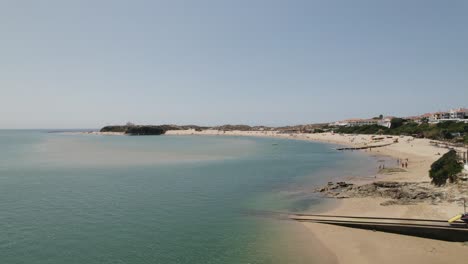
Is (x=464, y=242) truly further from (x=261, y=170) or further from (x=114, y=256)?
(x=261, y=170)

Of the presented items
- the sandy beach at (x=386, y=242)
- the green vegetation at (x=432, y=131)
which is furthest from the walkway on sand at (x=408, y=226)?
the green vegetation at (x=432, y=131)

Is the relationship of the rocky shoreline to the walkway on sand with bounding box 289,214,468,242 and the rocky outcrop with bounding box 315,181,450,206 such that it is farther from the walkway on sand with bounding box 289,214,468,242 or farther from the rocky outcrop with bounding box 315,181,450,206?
the walkway on sand with bounding box 289,214,468,242

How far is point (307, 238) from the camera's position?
59.0ft

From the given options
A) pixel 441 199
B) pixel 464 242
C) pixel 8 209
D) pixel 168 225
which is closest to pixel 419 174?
pixel 441 199

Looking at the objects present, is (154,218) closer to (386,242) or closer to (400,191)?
(386,242)

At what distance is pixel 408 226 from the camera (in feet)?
58.2

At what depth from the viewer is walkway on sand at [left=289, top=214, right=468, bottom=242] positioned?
1669 cm

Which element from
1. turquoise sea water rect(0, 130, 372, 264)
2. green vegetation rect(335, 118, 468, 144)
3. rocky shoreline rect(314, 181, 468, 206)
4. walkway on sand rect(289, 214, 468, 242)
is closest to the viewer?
turquoise sea water rect(0, 130, 372, 264)

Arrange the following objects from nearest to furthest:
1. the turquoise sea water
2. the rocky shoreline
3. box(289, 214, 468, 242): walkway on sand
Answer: the turquoise sea water
box(289, 214, 468, 242): walkway on sand
the rocky shoreline

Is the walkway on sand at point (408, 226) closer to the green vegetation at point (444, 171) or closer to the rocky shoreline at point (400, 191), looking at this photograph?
the rocky shoreline at point (400, 191)

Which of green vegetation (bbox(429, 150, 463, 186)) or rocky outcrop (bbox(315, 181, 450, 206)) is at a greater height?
green vegetation (bbox(429, 150, 463, 186))

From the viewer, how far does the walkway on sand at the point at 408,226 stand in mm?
16688

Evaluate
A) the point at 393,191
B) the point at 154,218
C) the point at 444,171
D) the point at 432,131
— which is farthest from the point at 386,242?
the point at 432,131

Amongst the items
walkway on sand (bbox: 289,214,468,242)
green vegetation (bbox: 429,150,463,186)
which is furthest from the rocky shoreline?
walkway on sand (bbox: 289,214,468,242)
